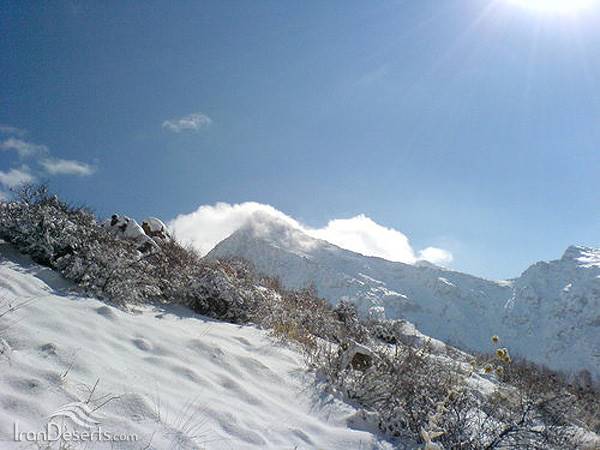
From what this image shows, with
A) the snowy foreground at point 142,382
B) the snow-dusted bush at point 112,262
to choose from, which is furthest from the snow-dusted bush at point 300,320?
the snowy foreground at point 142,382

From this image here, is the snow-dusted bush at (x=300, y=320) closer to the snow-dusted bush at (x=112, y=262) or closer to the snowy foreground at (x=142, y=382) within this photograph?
the snow-dusted bush at (x=112, y=262)

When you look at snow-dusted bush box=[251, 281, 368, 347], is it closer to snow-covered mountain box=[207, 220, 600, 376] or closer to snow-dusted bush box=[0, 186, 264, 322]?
snow-dusted bush box=[0, 186, 264, 322]

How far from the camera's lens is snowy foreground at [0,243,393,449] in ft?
8.72

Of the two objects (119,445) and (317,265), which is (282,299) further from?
(317,265)

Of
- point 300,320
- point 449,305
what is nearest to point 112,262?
point 300,320

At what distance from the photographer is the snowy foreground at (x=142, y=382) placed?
2.66m

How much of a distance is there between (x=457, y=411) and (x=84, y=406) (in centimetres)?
318

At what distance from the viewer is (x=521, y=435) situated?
4047 millimetres

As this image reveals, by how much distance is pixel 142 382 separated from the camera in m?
3.35

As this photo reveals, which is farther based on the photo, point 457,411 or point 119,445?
point 457,411

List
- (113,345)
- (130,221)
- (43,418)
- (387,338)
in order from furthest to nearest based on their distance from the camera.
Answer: (387,338) < (130,221) < (113,345) < (43,418)

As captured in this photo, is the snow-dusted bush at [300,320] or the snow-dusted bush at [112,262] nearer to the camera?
the snow-dusted bush at [112,262]

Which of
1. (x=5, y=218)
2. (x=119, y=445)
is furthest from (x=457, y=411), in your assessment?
(x=5, y=218)

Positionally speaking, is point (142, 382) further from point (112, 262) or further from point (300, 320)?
point (300, 320)
